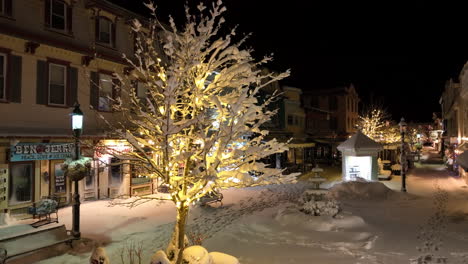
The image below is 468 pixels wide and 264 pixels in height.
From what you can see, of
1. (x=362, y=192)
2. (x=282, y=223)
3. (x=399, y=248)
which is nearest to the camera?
(x=399, y=248)

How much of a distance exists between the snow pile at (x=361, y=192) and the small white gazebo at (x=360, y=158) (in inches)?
150

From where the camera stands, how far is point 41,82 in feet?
46.5

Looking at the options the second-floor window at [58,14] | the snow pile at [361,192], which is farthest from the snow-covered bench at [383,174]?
the second-floor window at [58,14]

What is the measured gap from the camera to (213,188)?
6223 millimetres

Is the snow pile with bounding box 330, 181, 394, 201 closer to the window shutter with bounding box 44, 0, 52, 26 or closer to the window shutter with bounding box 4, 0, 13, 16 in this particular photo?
the window shutter with bounding box 44, 0, 52, 26

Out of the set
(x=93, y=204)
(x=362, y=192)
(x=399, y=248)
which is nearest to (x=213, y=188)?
(x=399, y=248)

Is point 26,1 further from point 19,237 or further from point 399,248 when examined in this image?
point 399,248

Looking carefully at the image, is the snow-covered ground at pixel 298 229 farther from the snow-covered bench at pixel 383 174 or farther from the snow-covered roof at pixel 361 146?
the snow-covered bench at pixel 383 174

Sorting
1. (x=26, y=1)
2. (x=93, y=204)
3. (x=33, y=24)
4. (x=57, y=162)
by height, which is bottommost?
(x=93, y=204)

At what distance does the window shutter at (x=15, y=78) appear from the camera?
13.1m

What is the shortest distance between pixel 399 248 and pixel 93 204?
44.7ft

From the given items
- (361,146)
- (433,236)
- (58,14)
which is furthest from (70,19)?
(361,146)

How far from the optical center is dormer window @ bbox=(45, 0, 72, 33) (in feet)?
47.5

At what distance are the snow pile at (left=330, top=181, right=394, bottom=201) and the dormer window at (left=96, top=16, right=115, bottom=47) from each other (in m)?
15.3
